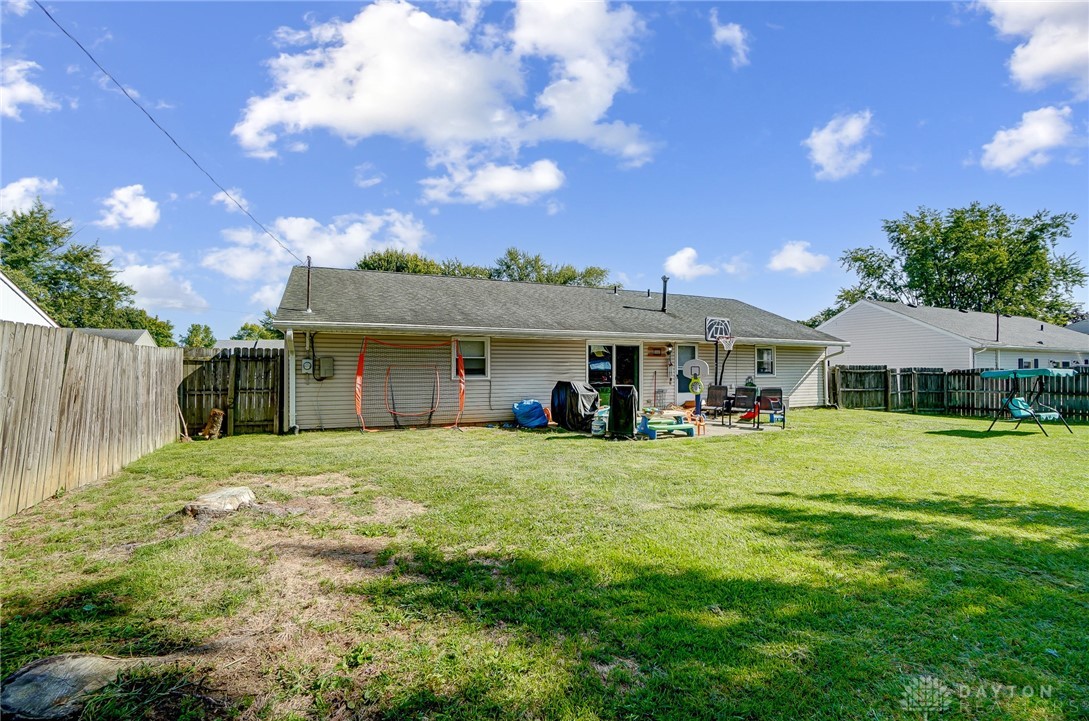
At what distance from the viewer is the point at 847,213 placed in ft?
70.8

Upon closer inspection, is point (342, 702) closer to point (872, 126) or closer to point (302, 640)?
point (302, 640)

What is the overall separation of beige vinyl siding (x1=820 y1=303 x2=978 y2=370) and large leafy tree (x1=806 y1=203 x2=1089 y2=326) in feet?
60.7

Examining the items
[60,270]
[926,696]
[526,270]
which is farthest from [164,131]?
[60,270]

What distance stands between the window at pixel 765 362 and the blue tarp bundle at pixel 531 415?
28.5 ft

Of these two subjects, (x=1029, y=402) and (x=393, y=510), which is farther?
(x=1029, y=402)

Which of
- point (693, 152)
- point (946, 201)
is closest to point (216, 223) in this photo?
point (693, 152)

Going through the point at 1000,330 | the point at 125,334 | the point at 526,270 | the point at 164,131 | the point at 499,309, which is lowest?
the point at 499,309

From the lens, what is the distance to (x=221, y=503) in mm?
4562

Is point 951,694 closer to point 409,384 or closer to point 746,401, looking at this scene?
point 746,401

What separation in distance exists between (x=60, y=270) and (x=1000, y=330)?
201 feet

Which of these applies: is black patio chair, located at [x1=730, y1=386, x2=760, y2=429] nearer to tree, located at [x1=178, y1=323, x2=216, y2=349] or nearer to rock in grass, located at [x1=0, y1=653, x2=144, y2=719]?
rock in grass, located at [x1=0, y1=653, x2=144, y2=719]

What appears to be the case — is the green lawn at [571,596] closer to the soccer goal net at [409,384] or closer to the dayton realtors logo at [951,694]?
the dayton realtors logo at [951,694]

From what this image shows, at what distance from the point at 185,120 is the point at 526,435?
29.5 ft

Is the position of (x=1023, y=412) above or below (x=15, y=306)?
below
